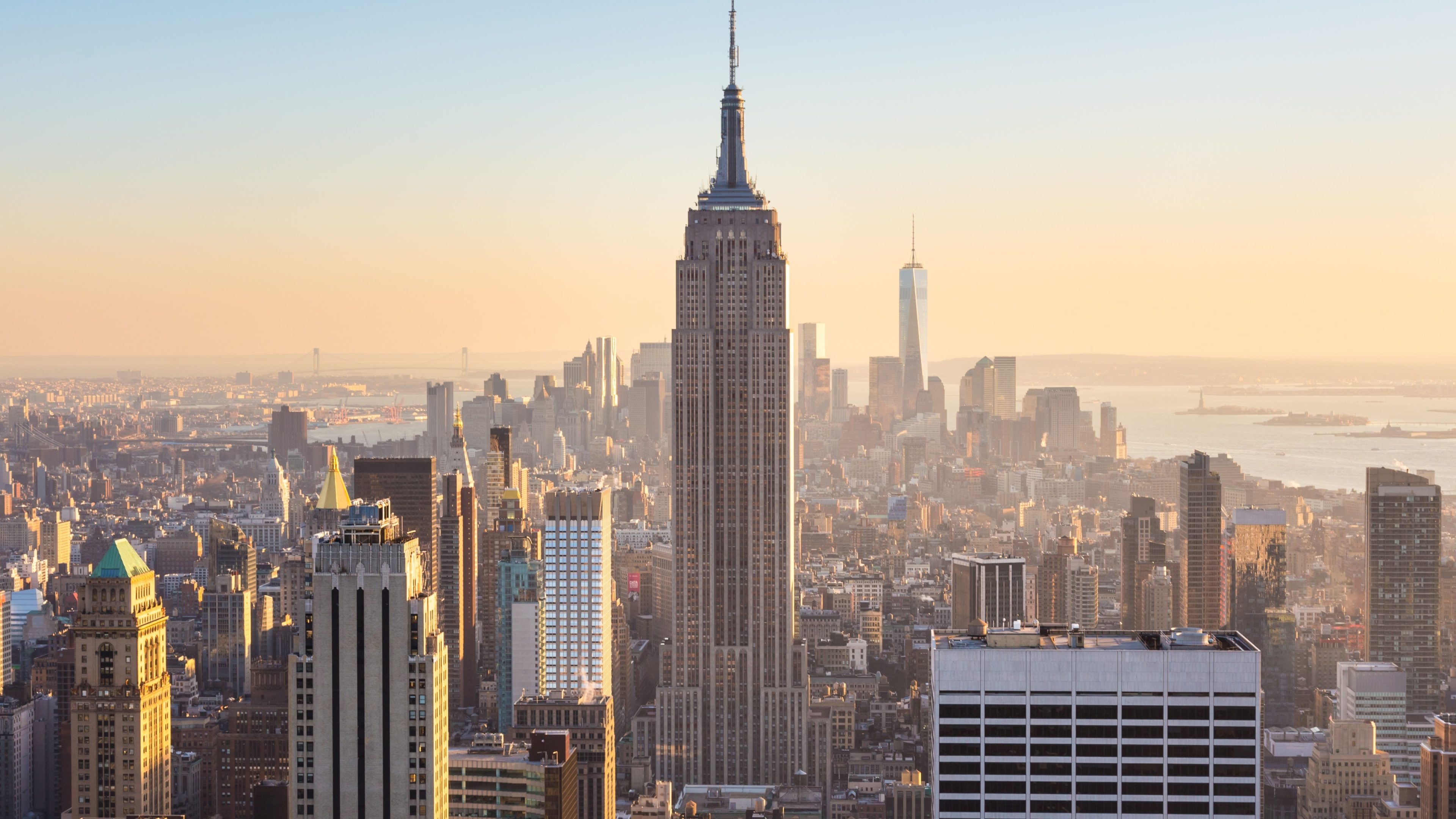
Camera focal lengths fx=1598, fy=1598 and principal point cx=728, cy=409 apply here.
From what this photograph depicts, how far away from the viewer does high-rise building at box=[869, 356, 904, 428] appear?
46062mm

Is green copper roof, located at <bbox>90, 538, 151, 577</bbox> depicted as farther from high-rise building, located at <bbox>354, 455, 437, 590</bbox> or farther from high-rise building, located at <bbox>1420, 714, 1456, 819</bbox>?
high-rise building, located at <bbox>1420, 714, 1456, 819</bbox>

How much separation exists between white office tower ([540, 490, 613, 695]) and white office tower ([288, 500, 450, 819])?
21.3 meters

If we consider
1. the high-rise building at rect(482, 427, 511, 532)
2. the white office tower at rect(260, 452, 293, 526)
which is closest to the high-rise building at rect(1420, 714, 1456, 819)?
the white office tower at rect(260, 452, 293, 526)

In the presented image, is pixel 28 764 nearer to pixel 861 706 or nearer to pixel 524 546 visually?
pixel 524 546

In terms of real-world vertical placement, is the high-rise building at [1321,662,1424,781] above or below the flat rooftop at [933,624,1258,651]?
below

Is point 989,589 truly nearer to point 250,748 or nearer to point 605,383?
point 605,383

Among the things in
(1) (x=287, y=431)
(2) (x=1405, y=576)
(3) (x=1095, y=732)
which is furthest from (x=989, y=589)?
(3) (x=1095, y=732)

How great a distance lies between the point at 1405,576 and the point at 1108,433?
742 centimetres

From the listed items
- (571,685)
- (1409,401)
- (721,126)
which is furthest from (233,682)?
(1409,401)

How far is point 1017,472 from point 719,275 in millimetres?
12789

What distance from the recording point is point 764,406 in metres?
39.7

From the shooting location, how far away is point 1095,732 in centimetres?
1535

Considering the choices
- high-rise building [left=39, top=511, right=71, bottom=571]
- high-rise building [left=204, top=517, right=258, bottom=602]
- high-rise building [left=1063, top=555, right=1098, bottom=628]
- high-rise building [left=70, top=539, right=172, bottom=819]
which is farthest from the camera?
high-rise building [left=204, top=517, right=258, bottom=602]

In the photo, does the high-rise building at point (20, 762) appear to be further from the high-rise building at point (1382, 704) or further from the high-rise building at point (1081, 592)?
the high-rise building at point (1382, 704)
